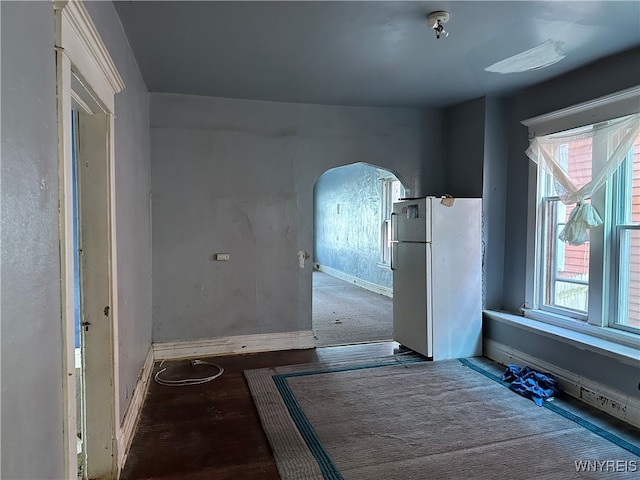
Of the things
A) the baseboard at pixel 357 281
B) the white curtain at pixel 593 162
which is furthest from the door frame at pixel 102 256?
the baseboard at pixel 357 281

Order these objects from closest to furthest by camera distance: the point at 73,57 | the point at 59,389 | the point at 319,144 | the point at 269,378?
the point at 59,389 < the point at 73,57 < the point at 269,378 < the point at 319,144

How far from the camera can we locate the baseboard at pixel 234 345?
13.9ft

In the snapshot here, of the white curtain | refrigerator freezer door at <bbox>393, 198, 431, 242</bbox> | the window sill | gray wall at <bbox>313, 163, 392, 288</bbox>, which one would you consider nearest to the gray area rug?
the window sill

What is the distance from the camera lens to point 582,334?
11.2 feet

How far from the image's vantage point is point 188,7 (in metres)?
2.41

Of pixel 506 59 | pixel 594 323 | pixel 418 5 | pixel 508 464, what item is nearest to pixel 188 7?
pixel 418 5

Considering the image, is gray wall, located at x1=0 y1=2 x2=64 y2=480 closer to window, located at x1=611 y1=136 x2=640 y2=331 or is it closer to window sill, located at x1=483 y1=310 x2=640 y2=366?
window sill, located at x1=483 y1=310 x2=640 y2=366

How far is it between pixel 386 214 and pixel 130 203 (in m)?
5.55

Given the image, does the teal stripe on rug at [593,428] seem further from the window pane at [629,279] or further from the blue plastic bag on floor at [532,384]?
the window pane at [629,279]

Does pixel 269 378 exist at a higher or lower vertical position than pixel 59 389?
lower

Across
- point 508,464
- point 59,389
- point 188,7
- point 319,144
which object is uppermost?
point 188,7

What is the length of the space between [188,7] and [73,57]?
1103 mm

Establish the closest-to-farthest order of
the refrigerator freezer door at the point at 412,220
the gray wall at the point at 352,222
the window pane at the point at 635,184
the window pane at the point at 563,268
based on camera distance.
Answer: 1. the window pane at the point at 635,184
2. the window pane at the point at 563,268
3. the refrigerator freezer door at the point at 412,220
4. the gray wall at the point at 352,222

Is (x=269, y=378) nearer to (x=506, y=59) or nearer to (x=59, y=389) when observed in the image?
(x=59, y=389)
